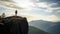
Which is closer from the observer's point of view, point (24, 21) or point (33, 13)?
point (24, 21)

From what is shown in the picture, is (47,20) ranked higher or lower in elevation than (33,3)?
lower

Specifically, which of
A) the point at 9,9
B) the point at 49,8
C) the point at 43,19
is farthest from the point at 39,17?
the point at 9,9

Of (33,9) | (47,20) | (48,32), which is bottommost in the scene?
(48,32)

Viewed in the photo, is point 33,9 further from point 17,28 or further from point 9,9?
point 17,28

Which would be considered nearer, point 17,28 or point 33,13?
point 17,28

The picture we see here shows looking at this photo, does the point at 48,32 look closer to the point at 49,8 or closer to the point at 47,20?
the point at 47,20

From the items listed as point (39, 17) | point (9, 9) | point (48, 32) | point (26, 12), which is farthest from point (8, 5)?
point (48, 32)

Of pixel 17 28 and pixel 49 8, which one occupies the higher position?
pixel 49 8

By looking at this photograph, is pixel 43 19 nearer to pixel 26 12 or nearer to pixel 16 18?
pixel 26 12
